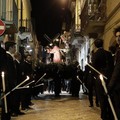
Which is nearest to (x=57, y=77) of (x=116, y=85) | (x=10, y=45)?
(x=10, y=45)

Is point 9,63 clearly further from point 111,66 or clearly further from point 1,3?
point 1,3

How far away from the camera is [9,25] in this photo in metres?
21.9

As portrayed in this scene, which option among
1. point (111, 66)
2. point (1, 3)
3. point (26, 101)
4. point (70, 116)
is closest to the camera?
point (111, 66)

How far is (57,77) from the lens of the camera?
22875mm

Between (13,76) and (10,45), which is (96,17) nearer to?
(10,45)

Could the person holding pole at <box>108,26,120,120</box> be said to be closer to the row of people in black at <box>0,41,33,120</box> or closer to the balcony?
the row of people in black at <box>0,41,33,120</box>

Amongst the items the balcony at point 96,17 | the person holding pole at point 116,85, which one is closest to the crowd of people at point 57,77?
the person holding pole at point 116,85

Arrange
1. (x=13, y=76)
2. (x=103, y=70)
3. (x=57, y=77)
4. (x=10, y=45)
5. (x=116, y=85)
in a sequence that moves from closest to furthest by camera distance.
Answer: (x=116, y=85), (x=103, y=70), (x=13, y=76), (x=10, y=45), (x=57, y=77)

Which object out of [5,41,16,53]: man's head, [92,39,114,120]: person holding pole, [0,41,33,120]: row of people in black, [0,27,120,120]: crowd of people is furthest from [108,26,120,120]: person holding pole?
[5,41,16,53]: man's head

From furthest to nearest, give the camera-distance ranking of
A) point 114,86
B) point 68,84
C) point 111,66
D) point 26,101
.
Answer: point 68,84 → point 26,101 → point 111,66 → point 114,86

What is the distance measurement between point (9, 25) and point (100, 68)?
12.5 meters

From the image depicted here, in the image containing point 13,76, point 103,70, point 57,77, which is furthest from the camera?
point 57,77

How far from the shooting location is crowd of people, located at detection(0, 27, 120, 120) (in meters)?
8.66


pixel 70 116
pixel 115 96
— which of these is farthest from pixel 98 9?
pixel 115 96
